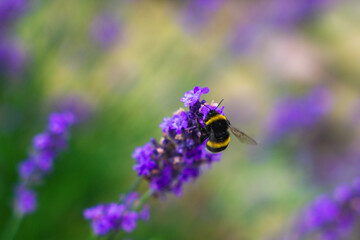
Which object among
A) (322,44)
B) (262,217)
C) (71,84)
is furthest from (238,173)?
(322,44)

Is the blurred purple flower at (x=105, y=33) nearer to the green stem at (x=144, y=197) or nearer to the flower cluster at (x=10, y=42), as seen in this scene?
the flower cluster at (x=10, y=42)

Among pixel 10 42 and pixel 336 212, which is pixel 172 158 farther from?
pixel 10 42

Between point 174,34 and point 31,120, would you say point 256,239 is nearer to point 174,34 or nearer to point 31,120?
point 31,120

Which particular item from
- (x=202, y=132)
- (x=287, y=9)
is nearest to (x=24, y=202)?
(x=202, y=132)

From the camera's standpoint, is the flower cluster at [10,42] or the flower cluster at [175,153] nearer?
the flower cluster at [175,153]

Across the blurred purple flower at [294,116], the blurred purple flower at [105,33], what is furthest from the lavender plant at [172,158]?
the blurred purple flower at [105,33]

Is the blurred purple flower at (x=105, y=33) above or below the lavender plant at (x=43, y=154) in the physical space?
above
